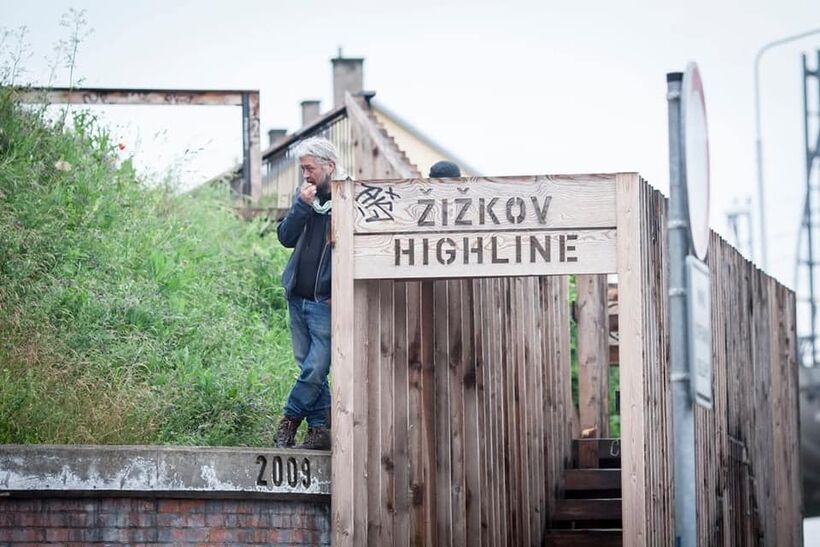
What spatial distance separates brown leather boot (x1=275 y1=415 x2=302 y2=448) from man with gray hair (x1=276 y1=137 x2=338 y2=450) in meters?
0.02

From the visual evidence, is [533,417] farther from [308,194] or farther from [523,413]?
[308,194]

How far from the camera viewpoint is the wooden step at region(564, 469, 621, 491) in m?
12.9

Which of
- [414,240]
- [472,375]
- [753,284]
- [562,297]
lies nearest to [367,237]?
[414,240]

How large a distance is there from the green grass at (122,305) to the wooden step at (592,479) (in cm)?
229

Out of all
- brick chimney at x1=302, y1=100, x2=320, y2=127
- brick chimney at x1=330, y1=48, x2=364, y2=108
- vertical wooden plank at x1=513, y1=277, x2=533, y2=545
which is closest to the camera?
vertical wooden plank at x1=513, y1=277, x2=533, y2=545

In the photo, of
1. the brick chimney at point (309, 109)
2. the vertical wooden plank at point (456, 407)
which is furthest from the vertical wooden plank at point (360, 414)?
the brick chimney at point (309, 109)

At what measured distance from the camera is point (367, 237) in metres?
10.1

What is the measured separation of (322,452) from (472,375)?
1.25 m

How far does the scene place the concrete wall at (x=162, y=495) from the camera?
10.1 metres

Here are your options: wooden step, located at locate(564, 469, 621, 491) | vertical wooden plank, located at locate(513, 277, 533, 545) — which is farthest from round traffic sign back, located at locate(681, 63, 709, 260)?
wooden step, located at locate(564, 469, 621, 491)

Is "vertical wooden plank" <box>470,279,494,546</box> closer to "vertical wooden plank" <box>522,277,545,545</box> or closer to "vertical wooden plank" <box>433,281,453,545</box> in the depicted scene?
"vertical wooden plank" <box>433,281,453,545</box>

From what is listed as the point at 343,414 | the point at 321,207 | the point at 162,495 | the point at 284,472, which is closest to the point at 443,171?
the point at 321,207

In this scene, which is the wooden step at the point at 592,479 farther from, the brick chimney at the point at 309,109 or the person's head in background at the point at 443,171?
the brick chimney at the point at 309,109

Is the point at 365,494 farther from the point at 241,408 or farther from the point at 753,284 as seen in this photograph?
the point at 753,284
